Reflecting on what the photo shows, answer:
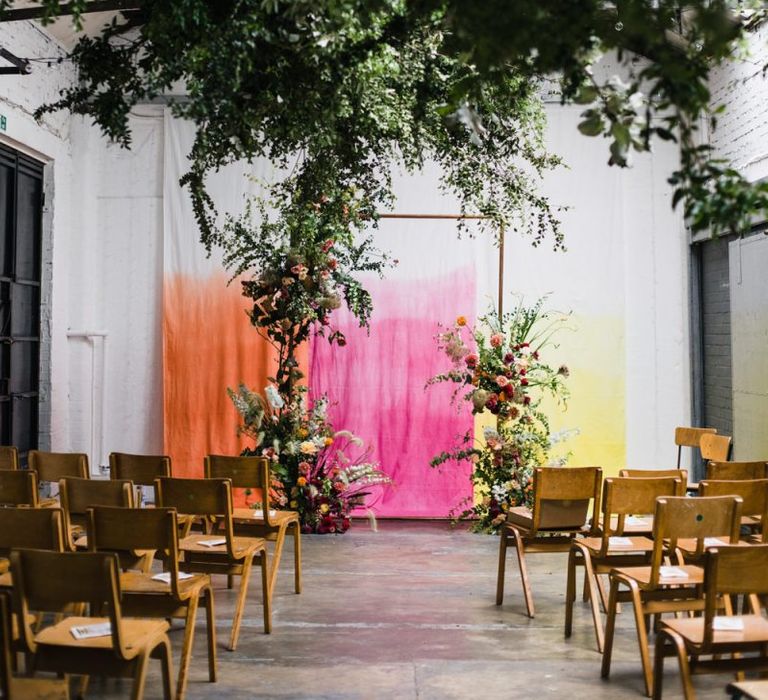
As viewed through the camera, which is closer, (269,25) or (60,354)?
(269,25)

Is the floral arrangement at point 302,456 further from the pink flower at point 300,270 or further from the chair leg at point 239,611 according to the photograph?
the chair leg at point 239,611

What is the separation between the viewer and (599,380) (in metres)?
9.20

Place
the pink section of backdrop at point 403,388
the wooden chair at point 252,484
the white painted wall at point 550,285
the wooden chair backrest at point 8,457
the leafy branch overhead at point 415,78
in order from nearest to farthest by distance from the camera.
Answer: the leafy branch overhead at point 415,78
the wooden chair at point 252,484
the wooden chair backrest at point 8,457
the pink section of backdrop at point 403,388
the white painted wall at point 550,285

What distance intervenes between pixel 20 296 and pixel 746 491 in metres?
6.15

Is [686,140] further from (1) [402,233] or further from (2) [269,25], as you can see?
(1) [402,233]

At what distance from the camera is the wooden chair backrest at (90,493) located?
475 cm

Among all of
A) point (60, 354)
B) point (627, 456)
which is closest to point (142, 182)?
point (60, 354)

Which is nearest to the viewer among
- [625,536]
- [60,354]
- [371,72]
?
[371,72]

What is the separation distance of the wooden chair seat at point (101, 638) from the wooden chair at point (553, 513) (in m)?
2.43

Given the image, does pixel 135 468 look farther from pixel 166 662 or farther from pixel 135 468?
pixel 166 662

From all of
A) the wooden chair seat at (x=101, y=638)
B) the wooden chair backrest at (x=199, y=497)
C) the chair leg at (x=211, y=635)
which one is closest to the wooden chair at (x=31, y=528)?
the wooden chair seat at (x=101, y=638)

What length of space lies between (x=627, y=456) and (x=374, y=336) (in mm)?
2779

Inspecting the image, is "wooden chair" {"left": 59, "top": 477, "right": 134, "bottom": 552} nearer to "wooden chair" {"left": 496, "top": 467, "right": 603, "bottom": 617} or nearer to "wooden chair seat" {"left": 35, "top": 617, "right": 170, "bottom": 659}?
"wooden chair seat" {"left": 35, "top": 617, "right": 170, "bottom": 659}

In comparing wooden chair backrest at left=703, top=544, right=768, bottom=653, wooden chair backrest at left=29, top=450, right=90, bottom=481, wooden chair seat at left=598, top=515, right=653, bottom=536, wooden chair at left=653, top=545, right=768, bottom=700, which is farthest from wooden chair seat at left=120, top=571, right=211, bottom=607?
wooden chair seat at left=598, top=515, right=653, bottom=536
